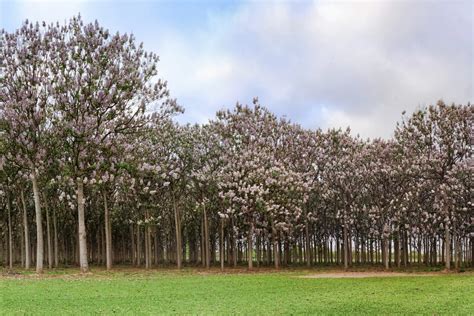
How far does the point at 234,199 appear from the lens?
37.8 meters

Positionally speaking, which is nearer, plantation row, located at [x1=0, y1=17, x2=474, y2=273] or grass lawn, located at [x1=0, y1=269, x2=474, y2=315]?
grass lawn, located at [x1=0, y1=269, x2=474, y2=315]

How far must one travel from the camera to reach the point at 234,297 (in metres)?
21.1

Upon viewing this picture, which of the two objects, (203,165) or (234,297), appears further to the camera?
(203,165)

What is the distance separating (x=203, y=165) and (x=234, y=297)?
2012 centimetres

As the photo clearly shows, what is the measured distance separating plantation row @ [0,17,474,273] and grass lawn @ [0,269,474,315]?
32.0ft

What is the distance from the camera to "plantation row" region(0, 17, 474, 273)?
34062 millimetres

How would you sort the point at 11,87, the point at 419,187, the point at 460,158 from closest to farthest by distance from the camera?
the point at 11,87, the point at 460,158, the point at 419,187

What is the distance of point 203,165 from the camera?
133 ft

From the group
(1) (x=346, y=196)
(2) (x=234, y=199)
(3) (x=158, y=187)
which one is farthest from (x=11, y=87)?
(1) (x=346, y=196)

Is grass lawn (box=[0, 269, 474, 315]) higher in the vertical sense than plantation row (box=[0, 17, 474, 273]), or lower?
lower

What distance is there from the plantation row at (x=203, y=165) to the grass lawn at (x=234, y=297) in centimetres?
977

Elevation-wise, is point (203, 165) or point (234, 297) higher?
point (203, 165)

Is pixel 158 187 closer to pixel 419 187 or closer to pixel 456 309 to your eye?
pixel 419 187

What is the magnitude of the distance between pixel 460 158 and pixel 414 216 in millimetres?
6210
